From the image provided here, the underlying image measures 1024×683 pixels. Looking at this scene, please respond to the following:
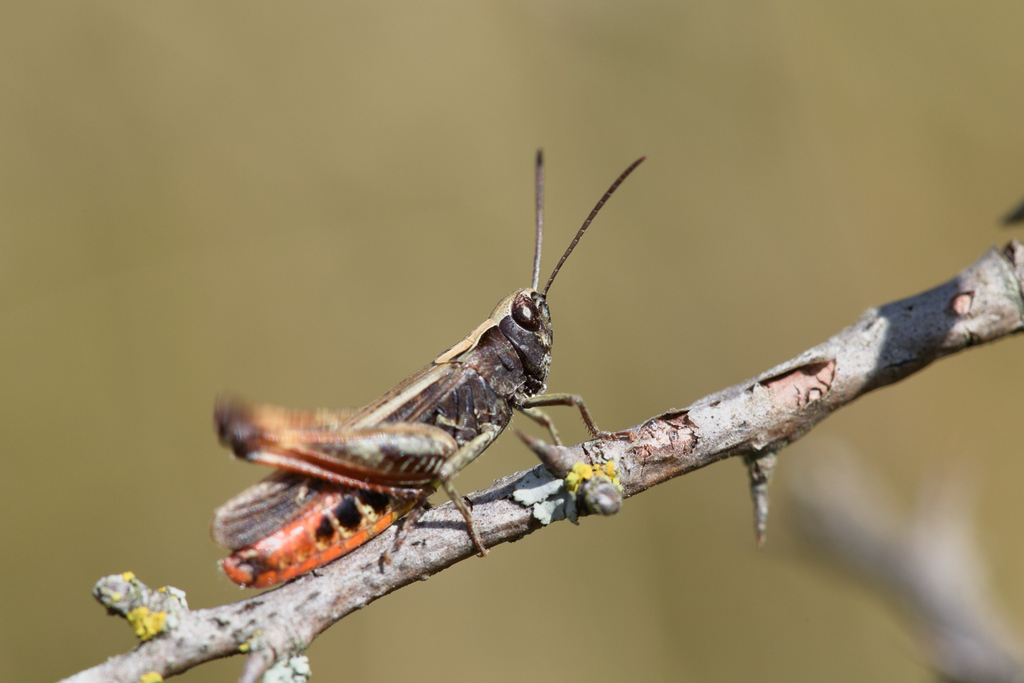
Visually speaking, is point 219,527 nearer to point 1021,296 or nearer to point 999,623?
point 1021,296

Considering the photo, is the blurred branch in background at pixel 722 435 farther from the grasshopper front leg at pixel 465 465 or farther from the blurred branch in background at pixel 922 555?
the blurred branch in background at pixel 922 555

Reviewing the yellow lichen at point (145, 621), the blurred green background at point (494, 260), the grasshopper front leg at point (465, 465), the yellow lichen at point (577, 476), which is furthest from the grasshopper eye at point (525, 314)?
the blurred green background at point (494, 260)

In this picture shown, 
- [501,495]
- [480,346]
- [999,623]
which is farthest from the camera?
[480,346]

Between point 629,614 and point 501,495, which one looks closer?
point 501,495

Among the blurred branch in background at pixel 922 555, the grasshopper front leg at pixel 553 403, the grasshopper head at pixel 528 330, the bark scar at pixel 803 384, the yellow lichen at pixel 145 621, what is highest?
the grasshopper head at pixel 528 330

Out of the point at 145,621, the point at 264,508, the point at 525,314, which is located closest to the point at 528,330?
the point at 525,314

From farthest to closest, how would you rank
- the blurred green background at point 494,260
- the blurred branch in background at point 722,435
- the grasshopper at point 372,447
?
1. the blurred green background at point 494,260
2. the grasshopper at point 372,447
3. the blurred branch in background at point 722,435

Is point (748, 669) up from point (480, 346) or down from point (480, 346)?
down

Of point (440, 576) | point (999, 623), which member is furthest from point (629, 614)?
point (999, 623)
